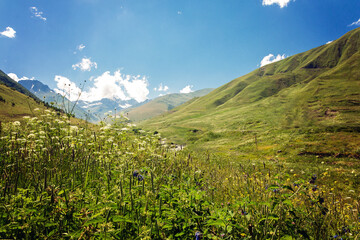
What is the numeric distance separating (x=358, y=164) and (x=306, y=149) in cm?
1054

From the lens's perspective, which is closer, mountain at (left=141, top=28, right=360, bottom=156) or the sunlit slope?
the sunlit slope

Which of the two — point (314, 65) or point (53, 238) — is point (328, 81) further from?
point (53, 238)

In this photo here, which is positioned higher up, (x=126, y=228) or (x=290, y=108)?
(x=290, y=108)

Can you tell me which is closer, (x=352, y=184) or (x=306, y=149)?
(x=352, y=184)

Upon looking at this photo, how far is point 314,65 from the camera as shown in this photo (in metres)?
195

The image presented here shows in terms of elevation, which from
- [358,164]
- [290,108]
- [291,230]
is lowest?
[358,164]

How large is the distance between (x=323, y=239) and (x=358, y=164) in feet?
89.9

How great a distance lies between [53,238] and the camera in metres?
2.15

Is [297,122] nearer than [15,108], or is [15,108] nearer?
[297,122]

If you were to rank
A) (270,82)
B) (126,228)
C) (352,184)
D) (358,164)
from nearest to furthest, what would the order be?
(126,228) < (352,184) < (358,164) < (270,82)

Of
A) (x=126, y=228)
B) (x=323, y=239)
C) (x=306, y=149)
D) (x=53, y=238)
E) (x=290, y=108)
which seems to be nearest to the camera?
(x=53, y=238)

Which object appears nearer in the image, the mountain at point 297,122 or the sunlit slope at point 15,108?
the sunlit slope at point 15,108

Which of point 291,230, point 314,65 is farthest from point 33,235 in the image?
point 314,65

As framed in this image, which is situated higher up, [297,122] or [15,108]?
[15,108]
